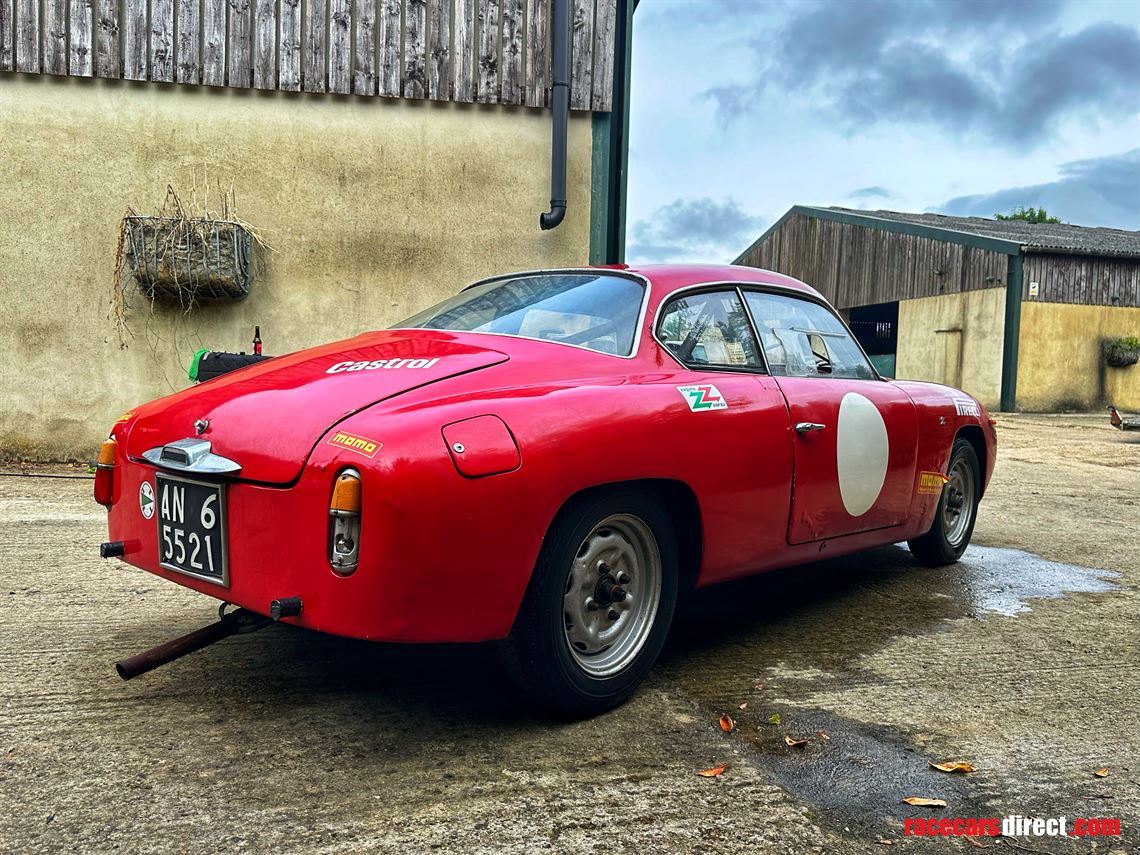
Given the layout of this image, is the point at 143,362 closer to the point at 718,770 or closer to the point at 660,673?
the point at 660,673

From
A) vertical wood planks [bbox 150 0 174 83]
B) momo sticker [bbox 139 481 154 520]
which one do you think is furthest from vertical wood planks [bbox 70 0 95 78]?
momo sticker [bbox 139 481 154 520]

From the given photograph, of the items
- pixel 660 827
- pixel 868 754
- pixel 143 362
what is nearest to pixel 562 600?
pixel 660 827

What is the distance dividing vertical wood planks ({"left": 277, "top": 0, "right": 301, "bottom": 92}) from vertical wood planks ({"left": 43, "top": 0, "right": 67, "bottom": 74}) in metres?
1.76

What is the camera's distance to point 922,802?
236 centimetres

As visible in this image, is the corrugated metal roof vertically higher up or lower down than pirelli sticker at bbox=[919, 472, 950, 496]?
higher up

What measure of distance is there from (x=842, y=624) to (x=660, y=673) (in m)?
1.05

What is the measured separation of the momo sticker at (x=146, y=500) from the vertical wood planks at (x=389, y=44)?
614 cm

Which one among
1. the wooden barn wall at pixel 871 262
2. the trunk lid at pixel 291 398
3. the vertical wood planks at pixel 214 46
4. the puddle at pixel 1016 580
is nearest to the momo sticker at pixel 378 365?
the trunk lid at pixel 291 398

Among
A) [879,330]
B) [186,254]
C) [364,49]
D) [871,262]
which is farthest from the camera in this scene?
[879,330]

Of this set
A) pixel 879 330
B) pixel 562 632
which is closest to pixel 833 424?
pixel 562 632

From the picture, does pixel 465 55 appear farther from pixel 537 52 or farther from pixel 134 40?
pixel 134 40

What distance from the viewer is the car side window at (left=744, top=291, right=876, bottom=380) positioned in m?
3.82

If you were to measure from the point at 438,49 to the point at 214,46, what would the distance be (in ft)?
6.21
